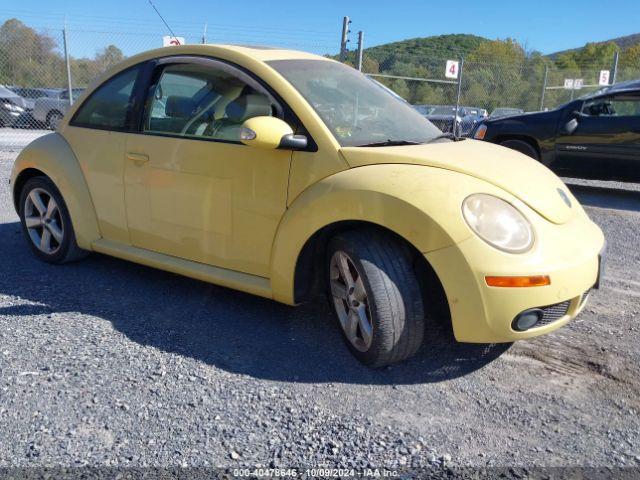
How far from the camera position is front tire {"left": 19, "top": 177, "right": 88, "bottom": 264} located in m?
4.21

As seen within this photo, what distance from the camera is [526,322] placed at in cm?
261

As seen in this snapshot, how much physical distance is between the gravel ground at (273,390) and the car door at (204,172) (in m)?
0.47

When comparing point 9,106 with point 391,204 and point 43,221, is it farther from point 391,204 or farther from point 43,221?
point 391,204

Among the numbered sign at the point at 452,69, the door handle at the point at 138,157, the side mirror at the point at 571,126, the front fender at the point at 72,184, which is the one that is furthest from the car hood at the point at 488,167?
the numbered sign at the point at 452,69

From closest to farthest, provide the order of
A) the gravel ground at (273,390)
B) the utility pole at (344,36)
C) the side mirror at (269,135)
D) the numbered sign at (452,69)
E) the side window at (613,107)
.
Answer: the gravel ground at (273,390)
the side mirror at (269,135)
the side window at (613,107)
the utility pole at (344,36)
the numbered sign at (452,69)

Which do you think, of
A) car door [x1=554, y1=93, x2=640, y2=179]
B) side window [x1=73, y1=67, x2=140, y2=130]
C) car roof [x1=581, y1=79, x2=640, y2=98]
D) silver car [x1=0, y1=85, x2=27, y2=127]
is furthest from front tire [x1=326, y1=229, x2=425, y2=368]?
silver car [x1=0, y1=85, x2=27, y2=127]

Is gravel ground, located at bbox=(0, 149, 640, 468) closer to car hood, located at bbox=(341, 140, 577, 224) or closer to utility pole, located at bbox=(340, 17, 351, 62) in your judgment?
car hood, located at bbox=(341, 140, 577, 224)

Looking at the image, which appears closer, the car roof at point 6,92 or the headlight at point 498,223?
the headlight at point 498,223

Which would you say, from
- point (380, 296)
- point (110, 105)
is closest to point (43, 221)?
point (110, 105)

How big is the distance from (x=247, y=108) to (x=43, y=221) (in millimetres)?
2071

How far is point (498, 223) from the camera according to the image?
8.54 ft

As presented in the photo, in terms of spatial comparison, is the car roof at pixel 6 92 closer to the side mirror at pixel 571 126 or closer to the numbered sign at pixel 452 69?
the numbered sign at pixel 452 69

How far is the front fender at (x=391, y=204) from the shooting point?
2576 mm

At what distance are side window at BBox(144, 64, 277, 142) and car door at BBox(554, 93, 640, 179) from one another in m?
6.06
